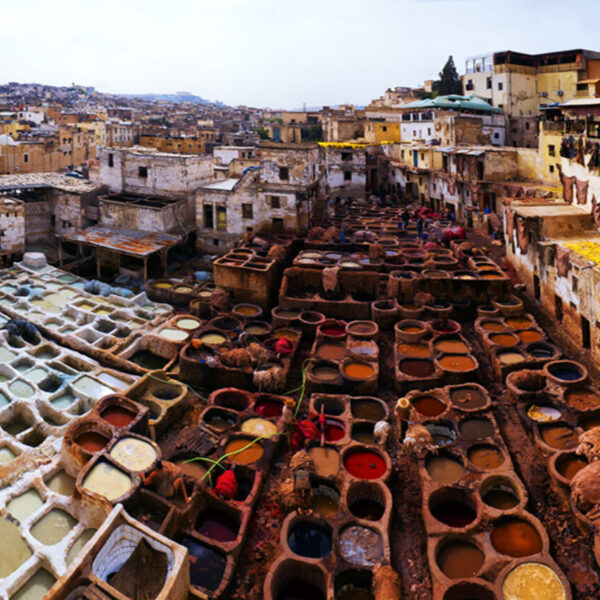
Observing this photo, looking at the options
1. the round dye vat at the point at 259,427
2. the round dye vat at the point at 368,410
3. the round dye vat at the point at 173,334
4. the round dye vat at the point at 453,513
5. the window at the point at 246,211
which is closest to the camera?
the round dye vat at the point at 453,513

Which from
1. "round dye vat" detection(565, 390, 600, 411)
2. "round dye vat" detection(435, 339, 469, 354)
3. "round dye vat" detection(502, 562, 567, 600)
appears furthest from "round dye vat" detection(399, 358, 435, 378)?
"round dye vat" detection(502, 562, 567, 600)

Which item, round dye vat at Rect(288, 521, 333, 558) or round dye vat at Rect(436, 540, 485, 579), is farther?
round dye vat at Rect(288, 521, 333, 558)

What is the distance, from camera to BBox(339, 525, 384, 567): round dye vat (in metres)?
12.6

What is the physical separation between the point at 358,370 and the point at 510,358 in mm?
5604

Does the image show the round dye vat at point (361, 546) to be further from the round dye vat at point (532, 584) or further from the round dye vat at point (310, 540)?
the round dye vat at point (532, 584)

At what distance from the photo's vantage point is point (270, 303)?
86.4 ft

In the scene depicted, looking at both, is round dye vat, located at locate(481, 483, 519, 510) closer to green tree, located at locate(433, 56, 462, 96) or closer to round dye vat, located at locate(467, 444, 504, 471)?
round dye vat, located at locate(467, 444, 504, 471)

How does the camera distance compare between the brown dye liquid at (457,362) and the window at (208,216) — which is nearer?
the brown dye liquid at (457,362)

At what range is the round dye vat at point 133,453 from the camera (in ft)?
48.5

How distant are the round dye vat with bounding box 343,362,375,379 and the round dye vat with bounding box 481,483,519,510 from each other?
242 inches

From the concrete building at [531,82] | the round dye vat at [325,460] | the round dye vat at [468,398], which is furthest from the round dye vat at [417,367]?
the concrete building at [531,82]

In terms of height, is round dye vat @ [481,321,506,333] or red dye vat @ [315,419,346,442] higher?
round dye vat @ [481,321,506,333]

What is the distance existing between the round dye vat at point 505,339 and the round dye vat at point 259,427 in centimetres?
938

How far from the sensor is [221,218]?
3250cm
